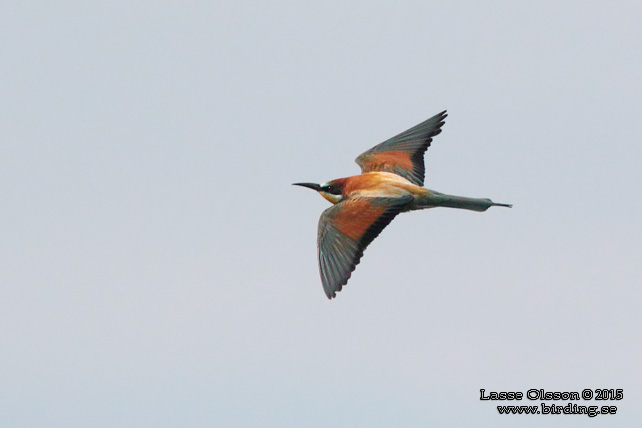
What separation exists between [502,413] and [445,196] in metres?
1.63

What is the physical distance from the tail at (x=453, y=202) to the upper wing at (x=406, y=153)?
81cm

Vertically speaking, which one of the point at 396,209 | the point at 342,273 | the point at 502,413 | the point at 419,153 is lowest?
the point at 502,413

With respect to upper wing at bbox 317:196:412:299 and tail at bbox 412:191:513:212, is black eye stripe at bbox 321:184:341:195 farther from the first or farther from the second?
tail at bbox 412:191:513:212

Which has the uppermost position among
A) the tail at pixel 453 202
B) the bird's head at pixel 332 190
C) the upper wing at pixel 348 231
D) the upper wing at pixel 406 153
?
the upper wing at pixel 406 153

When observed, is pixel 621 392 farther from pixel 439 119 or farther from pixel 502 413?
pixel 439 119

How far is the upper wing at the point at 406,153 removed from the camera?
9.02 metres

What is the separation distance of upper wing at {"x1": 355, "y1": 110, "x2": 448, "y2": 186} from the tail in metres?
0.81

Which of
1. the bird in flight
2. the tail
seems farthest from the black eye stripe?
the tail

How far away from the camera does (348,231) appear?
26.0 ft

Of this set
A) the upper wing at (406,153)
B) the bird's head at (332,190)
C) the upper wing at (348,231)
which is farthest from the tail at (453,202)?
the upper wing at (406,153)

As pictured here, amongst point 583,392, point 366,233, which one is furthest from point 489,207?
point 583,392

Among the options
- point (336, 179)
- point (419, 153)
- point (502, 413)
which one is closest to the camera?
point (502, 413)

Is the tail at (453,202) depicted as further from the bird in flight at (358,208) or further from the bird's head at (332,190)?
the bird's head at (332,190)

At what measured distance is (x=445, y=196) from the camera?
318 inches
